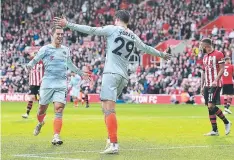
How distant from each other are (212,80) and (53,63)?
442 cm

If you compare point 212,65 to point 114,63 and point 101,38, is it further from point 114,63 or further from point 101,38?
point 101,38

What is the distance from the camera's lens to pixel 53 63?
15.3 metres

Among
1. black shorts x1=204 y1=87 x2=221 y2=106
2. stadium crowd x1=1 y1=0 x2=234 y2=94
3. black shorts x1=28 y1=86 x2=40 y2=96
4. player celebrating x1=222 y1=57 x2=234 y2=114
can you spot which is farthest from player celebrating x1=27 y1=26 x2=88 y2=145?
stadium crowd x1=1 y1=0 x2=234 y2=94

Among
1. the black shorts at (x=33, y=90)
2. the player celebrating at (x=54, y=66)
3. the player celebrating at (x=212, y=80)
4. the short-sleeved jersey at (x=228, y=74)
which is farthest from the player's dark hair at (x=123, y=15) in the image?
the short-sleeved jersey at (x=228, y=74)

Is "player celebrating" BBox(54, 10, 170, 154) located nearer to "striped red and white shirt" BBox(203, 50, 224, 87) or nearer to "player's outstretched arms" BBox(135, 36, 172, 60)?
"player's outstretched arms" BBox(135, 36, 172, 60)

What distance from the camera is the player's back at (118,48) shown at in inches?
497

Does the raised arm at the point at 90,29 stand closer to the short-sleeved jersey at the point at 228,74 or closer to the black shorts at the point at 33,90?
the black shorts at the point at 33,90

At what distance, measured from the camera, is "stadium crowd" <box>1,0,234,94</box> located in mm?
44062

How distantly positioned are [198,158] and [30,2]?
53616 millimetres

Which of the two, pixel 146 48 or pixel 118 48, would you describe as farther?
pixel 146 48

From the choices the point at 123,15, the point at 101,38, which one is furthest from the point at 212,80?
the point at 101,38

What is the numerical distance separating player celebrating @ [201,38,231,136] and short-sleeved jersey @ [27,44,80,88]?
12.7 feet

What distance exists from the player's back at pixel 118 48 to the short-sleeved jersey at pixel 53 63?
2.78 m

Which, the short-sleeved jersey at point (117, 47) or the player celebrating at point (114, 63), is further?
the short-sleeved jersey at point (117, 47)
